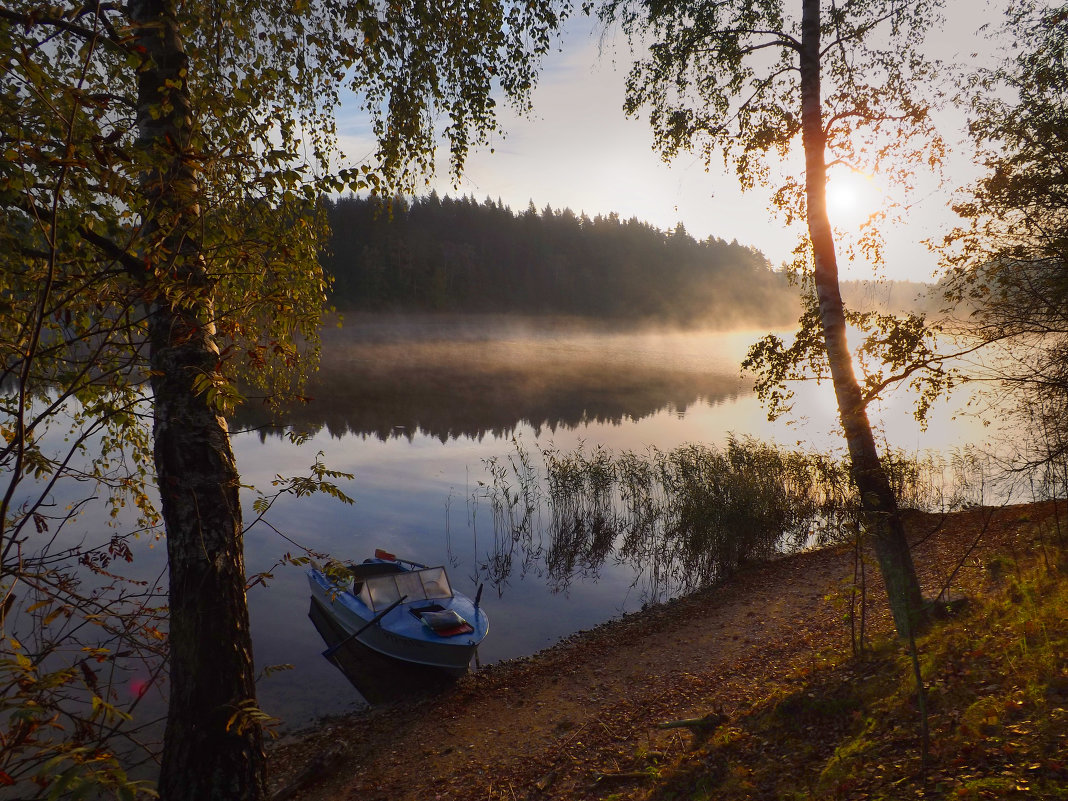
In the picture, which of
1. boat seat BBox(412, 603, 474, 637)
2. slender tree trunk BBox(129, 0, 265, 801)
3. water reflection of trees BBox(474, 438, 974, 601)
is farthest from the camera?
water reflection of trees BBox(474, 438, 974, 601)

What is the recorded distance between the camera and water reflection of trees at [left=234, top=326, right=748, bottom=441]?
36.5m

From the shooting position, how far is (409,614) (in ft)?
37.9

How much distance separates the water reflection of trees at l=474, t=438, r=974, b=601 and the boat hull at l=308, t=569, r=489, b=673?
3.81 m

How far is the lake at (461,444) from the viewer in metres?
13.0

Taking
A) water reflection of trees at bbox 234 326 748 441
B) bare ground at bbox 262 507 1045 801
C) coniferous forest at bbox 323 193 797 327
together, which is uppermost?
coniferous forest at bbox 323 193 797 327

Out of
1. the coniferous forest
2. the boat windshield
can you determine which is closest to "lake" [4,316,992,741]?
the boat windshield

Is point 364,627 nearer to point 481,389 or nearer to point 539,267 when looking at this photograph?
point 481,389

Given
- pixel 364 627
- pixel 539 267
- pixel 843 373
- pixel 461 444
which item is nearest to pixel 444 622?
pixel 364 627

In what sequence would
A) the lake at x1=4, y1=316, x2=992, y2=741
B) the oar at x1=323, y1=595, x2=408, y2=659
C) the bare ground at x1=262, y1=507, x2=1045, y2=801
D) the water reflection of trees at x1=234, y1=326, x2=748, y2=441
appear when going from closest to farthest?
the bare ground at x1=262, y1=507, x2=1045, y2=801 → the oar at x1=323, y1=595, x2=408, y2=659 → the lake at x1=4, y1=316, x2=992, y2=741 → the water reflection of trees at x1=234, y1=326, x2=748, y2=441

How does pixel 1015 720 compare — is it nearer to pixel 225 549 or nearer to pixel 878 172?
pixel 225 549

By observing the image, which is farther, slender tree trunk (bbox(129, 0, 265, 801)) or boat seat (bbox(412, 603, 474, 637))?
boat seat (bbox(412, 603, 474, 637))

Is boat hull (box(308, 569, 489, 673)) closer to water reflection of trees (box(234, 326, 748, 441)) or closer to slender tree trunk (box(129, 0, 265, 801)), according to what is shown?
slender tree trunk (box(129, 0, 265, 801))

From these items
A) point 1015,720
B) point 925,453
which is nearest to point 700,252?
point 925,453

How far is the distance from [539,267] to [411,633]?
10029 cm
